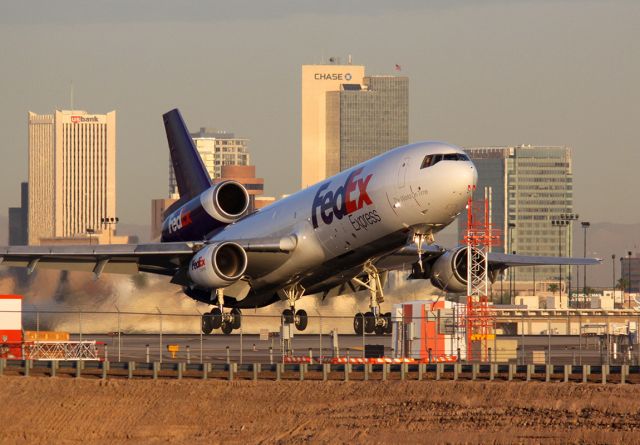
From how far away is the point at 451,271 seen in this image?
7338 centimetres

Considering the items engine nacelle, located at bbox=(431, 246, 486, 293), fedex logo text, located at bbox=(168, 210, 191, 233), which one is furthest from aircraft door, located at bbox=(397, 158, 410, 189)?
fedex logo text, located at bbox=(168, 210, 191, 233)

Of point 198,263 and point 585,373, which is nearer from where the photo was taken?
point 585,373

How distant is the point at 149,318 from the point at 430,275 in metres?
31.3

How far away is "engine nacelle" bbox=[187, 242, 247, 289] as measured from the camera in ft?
229

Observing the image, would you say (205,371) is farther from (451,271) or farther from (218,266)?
(451,271)

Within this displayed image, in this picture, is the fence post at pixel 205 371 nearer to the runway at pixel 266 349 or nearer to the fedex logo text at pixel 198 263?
the runway at pixel 266 349

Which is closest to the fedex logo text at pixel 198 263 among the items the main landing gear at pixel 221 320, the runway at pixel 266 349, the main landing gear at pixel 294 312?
the main landing gear at pixel 221 320

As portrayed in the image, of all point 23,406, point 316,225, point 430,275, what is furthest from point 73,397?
point 430,275

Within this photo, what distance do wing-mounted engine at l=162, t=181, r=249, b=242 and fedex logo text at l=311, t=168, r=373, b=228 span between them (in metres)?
8.04

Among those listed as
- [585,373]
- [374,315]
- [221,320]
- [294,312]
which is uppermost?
[374,315]

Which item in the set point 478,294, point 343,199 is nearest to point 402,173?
point 343,199

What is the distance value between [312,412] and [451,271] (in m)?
15.8

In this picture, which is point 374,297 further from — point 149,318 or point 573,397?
point 149,318

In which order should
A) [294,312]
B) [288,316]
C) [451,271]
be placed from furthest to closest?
[451,271] → [288,316] → [294,312]
